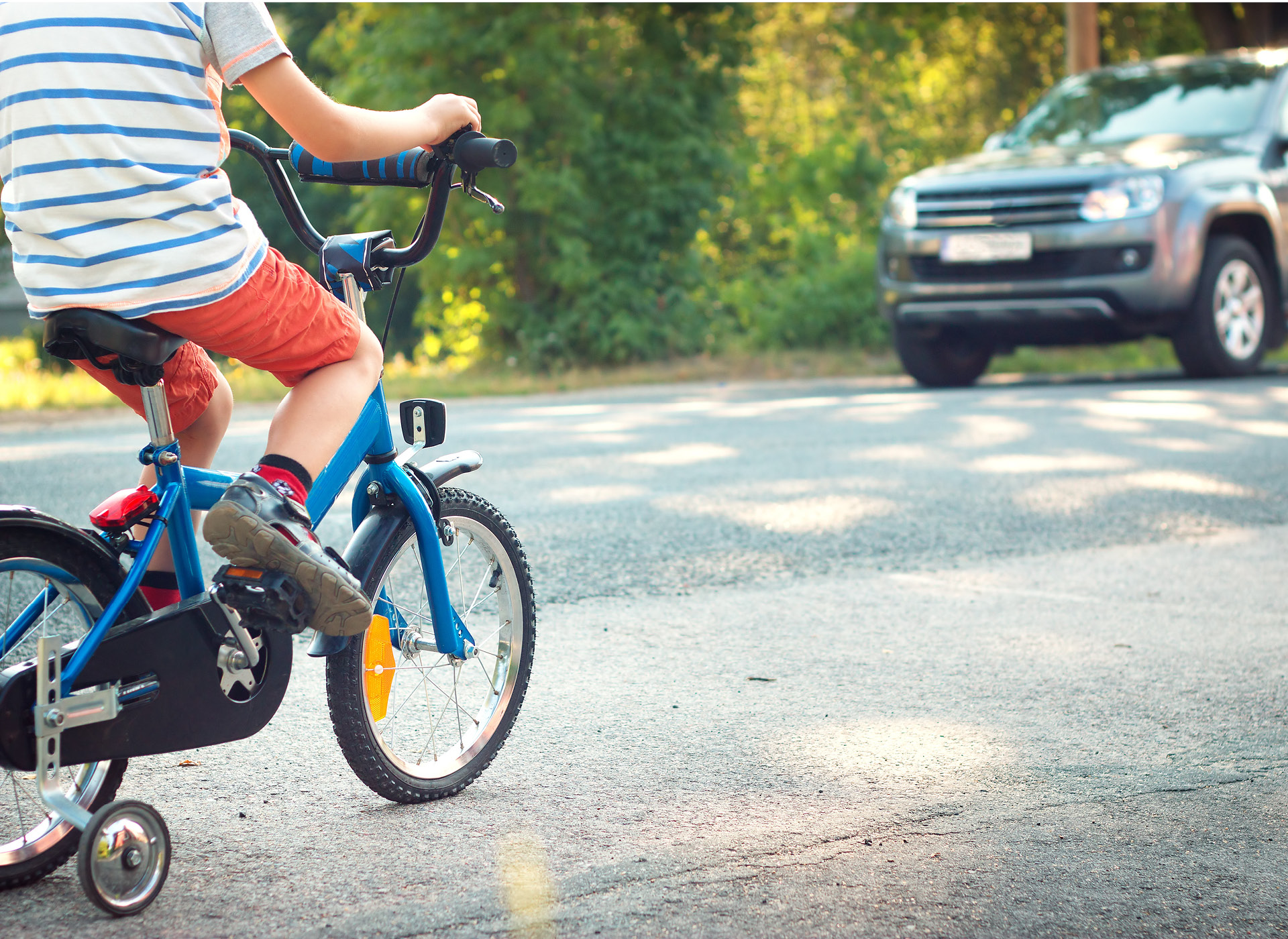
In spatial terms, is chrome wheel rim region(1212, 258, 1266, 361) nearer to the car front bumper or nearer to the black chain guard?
the car front bumper

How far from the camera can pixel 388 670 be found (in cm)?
296

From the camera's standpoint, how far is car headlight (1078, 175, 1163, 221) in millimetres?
10031

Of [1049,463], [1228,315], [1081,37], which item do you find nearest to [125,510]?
[1049,463]

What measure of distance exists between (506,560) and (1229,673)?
197cm

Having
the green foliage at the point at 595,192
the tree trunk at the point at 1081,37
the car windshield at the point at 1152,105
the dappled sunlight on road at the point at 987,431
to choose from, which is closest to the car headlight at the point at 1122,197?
the car windshield at the point at 1152,105

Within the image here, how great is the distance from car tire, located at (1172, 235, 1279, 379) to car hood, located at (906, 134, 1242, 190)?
67cm

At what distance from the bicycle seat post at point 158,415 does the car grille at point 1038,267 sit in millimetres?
8644

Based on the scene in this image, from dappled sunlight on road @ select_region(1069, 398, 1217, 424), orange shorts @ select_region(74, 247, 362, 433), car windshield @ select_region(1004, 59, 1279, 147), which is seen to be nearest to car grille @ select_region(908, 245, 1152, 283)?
dappled sunlight on road @ select_region(1069, 398, 1217, 424)

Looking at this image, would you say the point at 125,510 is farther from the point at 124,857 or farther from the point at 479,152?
the point at 479,152

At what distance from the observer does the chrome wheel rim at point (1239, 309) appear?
10.5m

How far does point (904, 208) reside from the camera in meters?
10.9

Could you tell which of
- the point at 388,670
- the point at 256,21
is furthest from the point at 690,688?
the point at 256,21

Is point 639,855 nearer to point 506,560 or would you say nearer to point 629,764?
point 629,764

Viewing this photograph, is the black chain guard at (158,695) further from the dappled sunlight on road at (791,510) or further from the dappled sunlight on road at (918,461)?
the dappled sunlight on road at (791,510)
